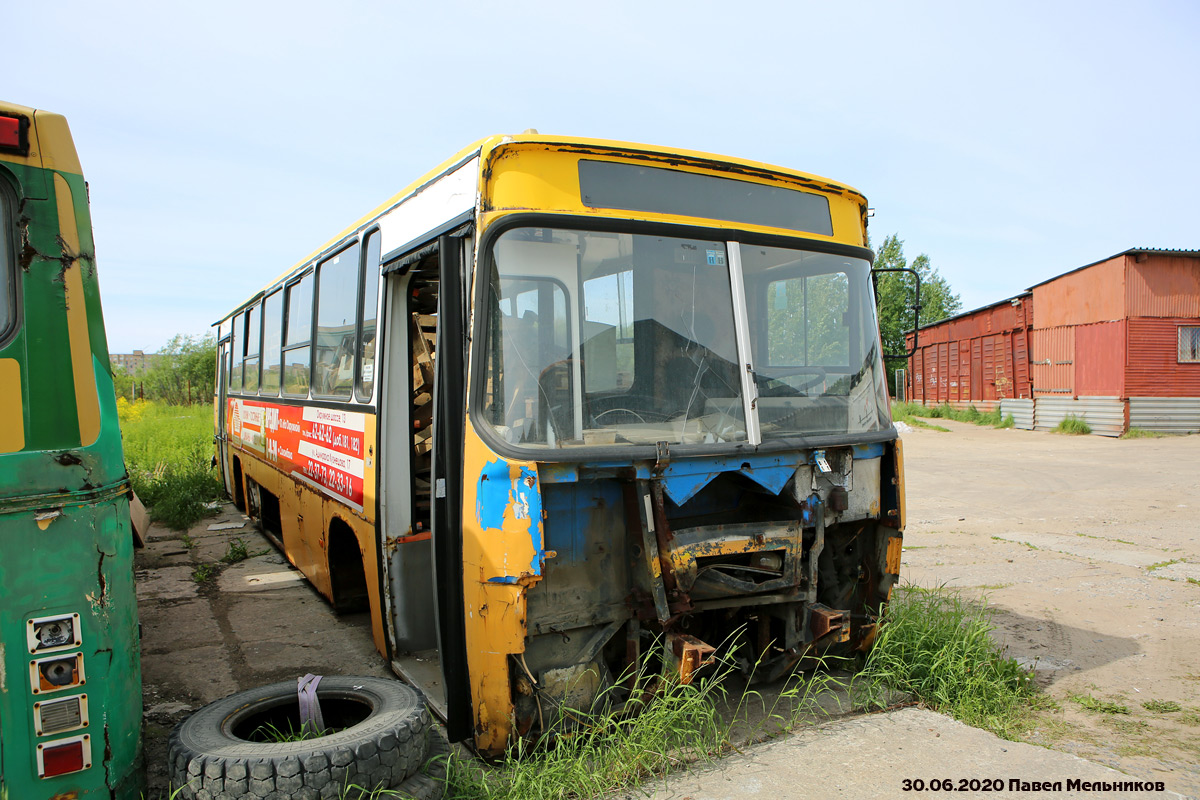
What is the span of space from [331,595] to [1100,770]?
481 centimetres

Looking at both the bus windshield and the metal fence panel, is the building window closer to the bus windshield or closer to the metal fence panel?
the metal fence panel

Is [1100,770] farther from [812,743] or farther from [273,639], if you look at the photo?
[273,639]

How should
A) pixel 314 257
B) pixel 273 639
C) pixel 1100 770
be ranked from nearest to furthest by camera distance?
pixel 1100 770
pixel 273 639
pixel 314 257

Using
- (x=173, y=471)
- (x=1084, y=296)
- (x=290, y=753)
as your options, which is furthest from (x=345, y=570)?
(x=1084, y=296)

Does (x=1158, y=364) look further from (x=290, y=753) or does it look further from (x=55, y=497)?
(x=55, y=497)

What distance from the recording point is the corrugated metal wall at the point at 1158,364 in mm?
20766

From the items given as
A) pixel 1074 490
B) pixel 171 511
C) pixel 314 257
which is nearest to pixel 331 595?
pixel 314 257

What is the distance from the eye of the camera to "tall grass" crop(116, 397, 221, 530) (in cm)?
1102

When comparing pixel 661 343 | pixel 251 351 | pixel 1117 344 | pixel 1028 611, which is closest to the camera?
pixel 661 343

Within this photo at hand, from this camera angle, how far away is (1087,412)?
2242 centimetres

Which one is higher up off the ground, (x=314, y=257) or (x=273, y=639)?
(x=314, y=257)

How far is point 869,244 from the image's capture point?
15.3 ft

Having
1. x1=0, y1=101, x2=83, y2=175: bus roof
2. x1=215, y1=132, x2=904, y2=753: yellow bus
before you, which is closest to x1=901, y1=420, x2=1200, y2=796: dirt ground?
x1=215, y1=132, x2=904, y2=753: yellow bus

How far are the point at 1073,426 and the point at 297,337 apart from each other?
885 inches
